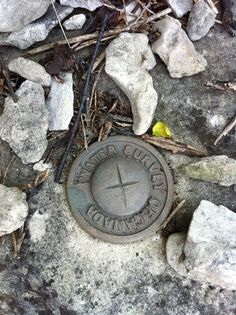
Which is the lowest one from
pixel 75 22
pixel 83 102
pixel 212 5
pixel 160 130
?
pixel 160 130

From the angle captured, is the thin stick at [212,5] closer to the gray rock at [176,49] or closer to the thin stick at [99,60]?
the gray rock at [176,49]

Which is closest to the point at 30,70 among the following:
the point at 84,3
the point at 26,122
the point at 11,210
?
the point at 26,122

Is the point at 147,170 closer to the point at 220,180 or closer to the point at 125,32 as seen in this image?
the point at 220,180

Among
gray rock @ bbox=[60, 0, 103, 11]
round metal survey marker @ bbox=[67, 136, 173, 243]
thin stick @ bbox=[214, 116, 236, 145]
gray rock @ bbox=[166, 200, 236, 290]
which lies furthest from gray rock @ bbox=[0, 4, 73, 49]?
gray rock @ bbox=[166, 200, 236, 290]

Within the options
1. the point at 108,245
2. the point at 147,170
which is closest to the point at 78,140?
the point at 147,170

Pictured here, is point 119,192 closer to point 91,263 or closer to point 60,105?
point 91,263

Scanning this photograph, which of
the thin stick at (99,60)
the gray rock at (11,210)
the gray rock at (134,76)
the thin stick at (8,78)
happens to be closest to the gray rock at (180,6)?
the gray rock at (134,76)
